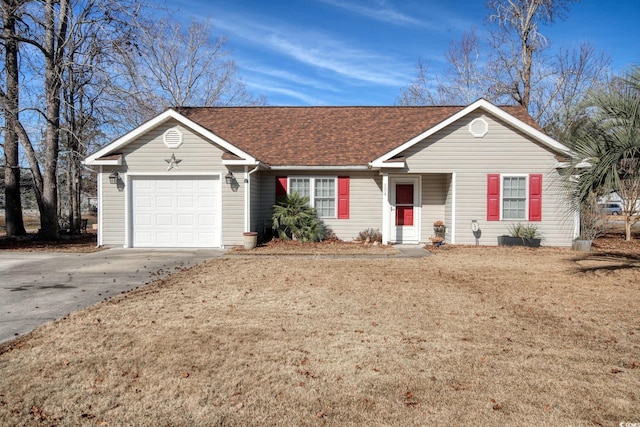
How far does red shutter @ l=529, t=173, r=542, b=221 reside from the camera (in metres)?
14.5

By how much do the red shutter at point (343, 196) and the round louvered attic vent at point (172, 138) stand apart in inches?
215

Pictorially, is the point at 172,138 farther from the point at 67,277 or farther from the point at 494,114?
the point at 494,114

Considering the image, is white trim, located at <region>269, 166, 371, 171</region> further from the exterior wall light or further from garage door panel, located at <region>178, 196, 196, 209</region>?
the exterior wall light

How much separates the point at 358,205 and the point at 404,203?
164 cm

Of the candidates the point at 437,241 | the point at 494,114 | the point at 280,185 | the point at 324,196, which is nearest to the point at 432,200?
the point at 437,241

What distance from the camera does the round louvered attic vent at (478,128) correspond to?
47.3ft

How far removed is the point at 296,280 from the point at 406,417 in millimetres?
5469

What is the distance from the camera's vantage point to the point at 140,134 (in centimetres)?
1370

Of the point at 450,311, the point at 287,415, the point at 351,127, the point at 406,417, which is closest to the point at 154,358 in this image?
the point at 287,415

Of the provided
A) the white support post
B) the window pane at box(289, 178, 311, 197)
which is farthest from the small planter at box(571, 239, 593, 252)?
the window pane at box(289, 178, 311, 197)

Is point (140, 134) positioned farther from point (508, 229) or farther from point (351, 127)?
point (508, 229)

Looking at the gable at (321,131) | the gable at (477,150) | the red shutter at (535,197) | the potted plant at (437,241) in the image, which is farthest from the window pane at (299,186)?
the red shutter at (535,197)

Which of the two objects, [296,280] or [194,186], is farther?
[194,186]

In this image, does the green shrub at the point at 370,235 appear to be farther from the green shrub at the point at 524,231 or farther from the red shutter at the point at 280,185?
the green shrub at the point at 524,231
